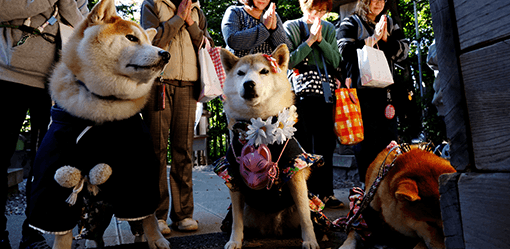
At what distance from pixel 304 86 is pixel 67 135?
6.90 feet

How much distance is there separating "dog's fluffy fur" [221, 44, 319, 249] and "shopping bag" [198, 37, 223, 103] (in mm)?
339

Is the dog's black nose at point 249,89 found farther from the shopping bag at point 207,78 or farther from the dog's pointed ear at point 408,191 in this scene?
the dog's pointed ear at point 408,191

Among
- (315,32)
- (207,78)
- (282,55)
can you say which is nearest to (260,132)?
(282,55)

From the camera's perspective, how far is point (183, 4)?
2.70 m

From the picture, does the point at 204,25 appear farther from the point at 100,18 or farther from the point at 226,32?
the point at 100,18

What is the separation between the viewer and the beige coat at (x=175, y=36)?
260 centimetres

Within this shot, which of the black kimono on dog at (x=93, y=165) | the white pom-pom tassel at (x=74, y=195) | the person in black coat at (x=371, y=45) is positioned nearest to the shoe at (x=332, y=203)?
the person in black coat at (x=371, y=45)

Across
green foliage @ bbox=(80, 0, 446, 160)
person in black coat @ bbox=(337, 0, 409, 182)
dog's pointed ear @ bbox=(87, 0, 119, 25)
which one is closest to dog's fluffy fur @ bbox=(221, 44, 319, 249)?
dog's pointed ear @ bbox=(87, 0, 119, 25)

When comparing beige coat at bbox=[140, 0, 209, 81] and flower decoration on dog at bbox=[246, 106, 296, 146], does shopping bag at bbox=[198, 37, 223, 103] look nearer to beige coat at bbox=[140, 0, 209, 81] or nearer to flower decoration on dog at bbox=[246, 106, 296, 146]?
beige coat at bbox=[140, 0, 209, 81]

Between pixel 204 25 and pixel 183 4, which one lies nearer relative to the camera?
pixel 183 4

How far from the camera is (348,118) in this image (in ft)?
9.99

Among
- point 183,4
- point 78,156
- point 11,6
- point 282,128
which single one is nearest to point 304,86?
point 282,128

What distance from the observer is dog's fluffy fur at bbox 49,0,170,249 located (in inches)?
72.1

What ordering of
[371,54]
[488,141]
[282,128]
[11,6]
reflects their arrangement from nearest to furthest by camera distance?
[488,141] → [11,6] → [282,128] → [371,54]
